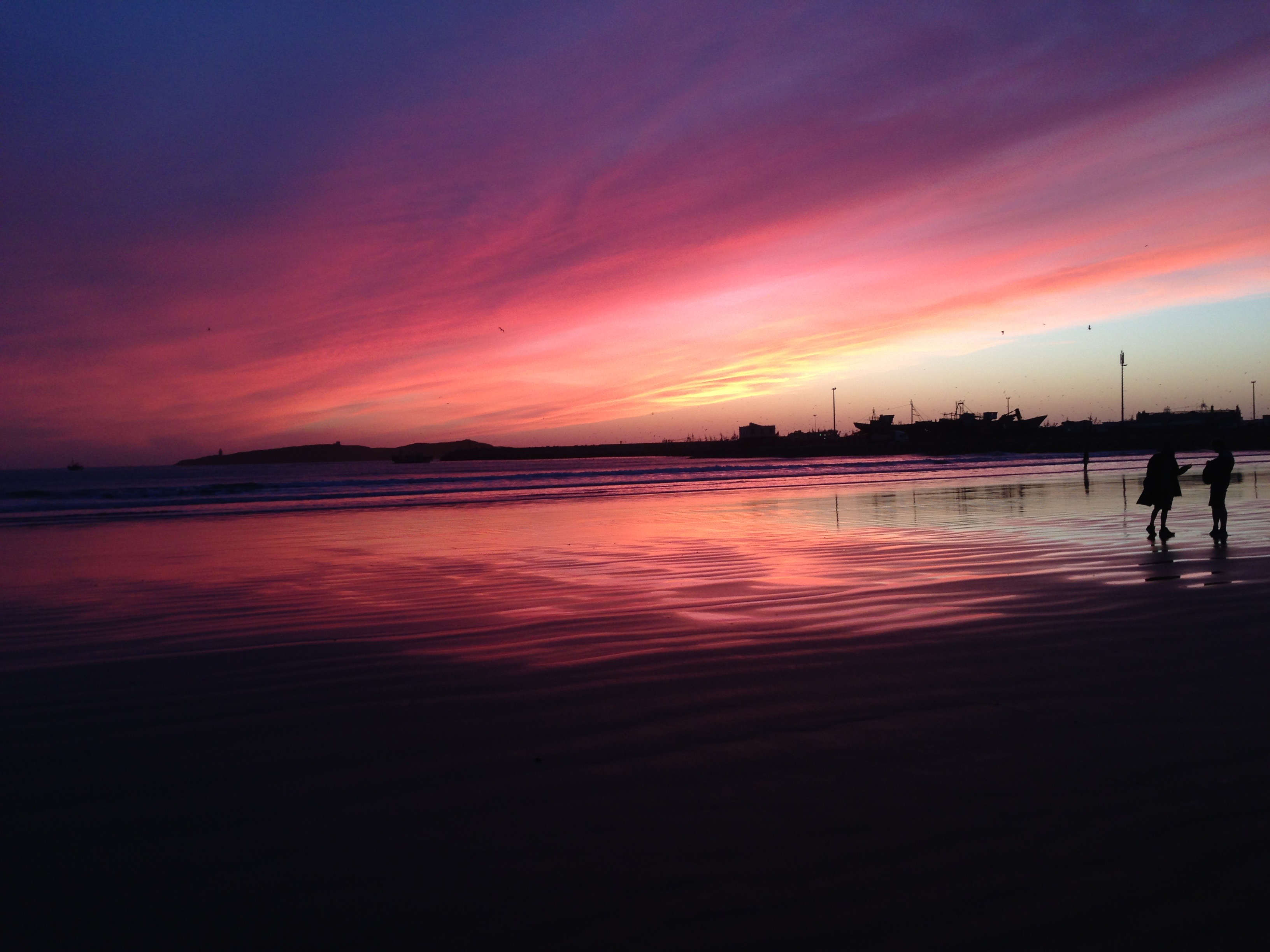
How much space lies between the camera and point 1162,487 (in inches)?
559

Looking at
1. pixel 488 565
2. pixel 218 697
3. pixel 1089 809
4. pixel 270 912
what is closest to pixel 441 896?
pixel 270 912

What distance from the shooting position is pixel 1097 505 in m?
21.2

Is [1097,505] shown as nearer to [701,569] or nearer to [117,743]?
[701,569]

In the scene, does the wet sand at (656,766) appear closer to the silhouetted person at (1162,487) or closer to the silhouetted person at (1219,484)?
the silhouetted person at (1219,484)

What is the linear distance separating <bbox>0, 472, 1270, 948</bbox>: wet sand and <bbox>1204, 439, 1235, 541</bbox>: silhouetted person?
4.01m

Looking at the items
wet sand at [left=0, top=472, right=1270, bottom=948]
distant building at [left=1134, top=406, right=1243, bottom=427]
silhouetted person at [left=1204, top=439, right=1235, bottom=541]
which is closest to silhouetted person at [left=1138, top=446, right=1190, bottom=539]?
silhouetted person at [left=1204, top=439, right=1235, bottom=541]

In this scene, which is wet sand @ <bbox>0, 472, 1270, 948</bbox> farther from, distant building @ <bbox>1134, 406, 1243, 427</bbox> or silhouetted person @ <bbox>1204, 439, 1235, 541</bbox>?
distant building @ <bbox>1134, 406, 1243, 427</bbox>

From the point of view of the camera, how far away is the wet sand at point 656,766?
3.05m

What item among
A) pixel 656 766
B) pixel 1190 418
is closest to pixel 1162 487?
pixel 656 766

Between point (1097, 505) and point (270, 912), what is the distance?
22.5m

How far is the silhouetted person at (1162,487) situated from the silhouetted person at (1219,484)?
1.56 ft

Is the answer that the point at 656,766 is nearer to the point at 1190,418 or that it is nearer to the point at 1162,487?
the point at 1162,487

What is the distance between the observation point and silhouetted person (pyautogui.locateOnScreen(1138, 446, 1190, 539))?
46.4ft

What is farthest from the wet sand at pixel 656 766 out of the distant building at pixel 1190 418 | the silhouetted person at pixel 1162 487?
the distant building at pixel 1190 418
